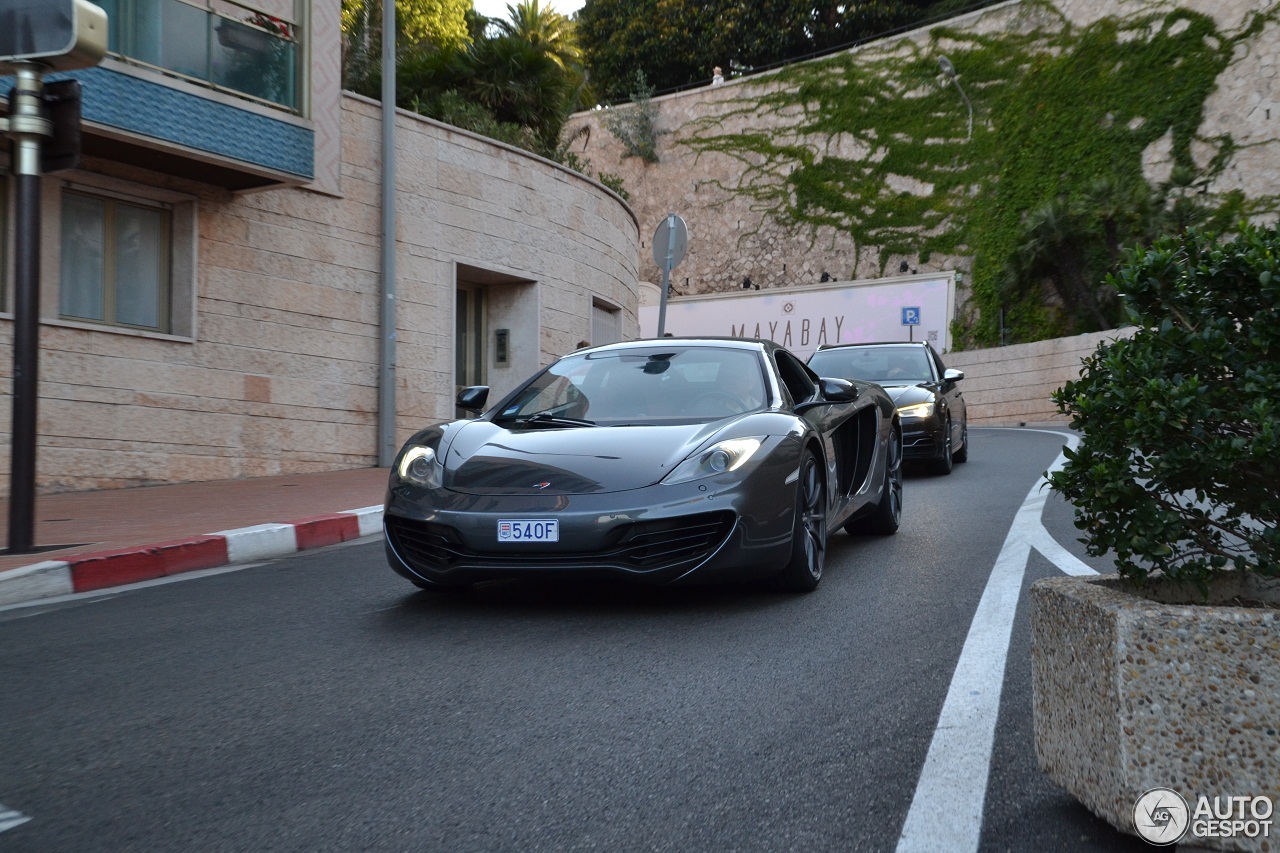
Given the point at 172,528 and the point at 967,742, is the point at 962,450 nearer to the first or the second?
the point at 172,528

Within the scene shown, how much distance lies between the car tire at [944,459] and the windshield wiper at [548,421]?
694cm

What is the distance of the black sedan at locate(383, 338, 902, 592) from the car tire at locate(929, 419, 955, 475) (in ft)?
19.7

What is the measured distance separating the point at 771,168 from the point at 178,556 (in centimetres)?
4041

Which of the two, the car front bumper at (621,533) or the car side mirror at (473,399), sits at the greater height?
the car side mirror at (473,399)

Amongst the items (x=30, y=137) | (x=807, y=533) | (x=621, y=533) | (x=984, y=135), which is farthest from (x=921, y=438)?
(x=984, y=135)

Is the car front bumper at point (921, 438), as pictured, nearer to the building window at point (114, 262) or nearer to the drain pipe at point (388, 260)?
the drain pipe at point (388, 260)

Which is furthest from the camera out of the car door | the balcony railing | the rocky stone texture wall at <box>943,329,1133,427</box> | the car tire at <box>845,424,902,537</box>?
the rocky stone texture wall at <box>943,329,1133,427</box>

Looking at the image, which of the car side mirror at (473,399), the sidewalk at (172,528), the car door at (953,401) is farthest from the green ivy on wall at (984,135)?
the car side mirror at (473,399)

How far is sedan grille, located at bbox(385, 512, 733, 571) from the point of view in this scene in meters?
4.96

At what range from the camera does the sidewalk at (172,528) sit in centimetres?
639

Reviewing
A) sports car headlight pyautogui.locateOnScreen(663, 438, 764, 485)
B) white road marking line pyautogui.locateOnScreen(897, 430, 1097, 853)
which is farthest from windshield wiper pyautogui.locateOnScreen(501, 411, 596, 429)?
white road marking line pyautogui.locateOnScreen(897, 430, 1097, 853)

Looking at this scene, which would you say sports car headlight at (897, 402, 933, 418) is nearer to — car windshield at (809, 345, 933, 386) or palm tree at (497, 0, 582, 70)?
car windshield at (809, 345, 933, 386)

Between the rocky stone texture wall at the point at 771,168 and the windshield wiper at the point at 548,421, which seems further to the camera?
the rocky stone texture wall at the point at 771,168

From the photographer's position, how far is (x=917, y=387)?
12.3 metres
